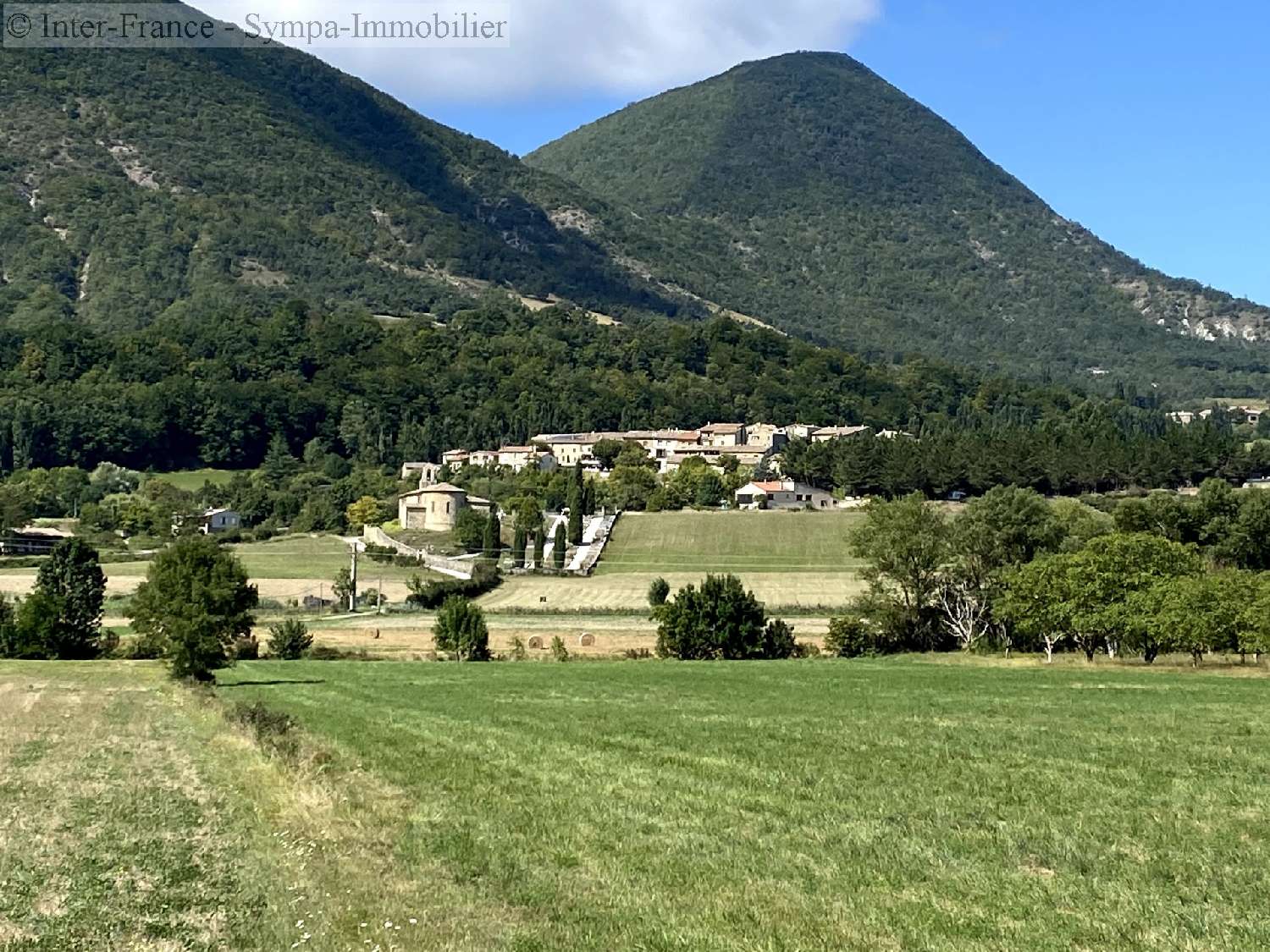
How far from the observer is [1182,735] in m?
22.8

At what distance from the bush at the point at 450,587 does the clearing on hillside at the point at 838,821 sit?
193 ft

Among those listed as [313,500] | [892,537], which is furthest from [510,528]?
[892,537]

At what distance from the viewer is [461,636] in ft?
203

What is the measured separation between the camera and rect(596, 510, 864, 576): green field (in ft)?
342

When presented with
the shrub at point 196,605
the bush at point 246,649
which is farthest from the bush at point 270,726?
the bush at point 246,649

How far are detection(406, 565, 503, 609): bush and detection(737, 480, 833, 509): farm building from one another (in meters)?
50.3

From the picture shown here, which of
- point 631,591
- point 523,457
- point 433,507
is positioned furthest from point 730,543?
point 523,457

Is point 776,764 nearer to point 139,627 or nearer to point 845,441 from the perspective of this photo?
point 139,627

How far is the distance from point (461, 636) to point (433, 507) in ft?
250

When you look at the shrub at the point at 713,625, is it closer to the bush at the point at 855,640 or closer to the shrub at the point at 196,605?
the bush at the point at 855,640

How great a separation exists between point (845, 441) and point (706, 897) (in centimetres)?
14695

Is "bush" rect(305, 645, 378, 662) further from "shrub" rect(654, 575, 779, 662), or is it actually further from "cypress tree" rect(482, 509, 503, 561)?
"cypress tree" rect(482, 509, 503, 561)

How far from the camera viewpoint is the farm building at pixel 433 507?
13575cm

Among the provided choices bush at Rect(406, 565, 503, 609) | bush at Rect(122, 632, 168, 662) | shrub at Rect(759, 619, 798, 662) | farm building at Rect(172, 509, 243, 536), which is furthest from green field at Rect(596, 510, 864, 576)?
bush at Rect(122, 632, 168, 662)
